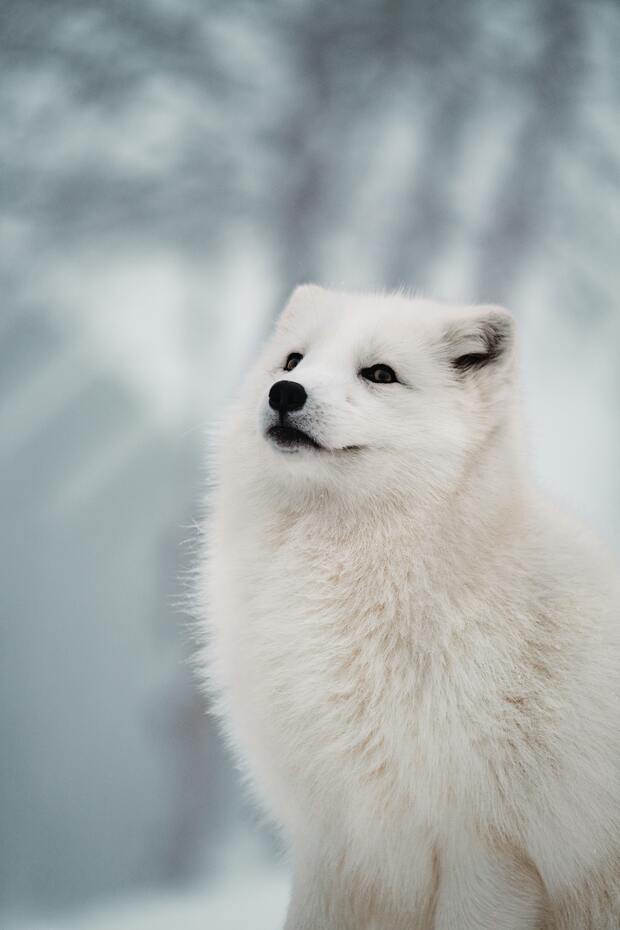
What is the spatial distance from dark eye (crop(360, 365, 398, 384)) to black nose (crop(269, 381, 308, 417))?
175 mm

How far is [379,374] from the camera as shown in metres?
1.40

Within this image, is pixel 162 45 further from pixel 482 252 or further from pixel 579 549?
pixel 579 549

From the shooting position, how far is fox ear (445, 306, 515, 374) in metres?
1.40

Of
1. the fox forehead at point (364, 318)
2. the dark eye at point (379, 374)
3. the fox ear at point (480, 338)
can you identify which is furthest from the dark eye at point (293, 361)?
the fox ear at point (480, 338)

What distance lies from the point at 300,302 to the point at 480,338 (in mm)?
388

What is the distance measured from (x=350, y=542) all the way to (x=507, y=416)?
35 centimetres

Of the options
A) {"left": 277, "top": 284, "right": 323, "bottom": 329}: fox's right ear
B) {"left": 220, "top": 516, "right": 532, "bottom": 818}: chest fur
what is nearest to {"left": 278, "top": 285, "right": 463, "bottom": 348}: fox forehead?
{"left": 277, "top": 284, "right": 323, "bottom": 329}: fox's right ear

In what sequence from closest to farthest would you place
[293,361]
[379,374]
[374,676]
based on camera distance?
[374,676], [379,374], [293,361]

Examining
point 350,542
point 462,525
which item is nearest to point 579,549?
point 462,525

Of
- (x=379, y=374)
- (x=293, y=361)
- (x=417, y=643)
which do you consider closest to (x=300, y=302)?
(x=293, y=361)

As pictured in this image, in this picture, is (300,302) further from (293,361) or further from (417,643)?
(417,643)

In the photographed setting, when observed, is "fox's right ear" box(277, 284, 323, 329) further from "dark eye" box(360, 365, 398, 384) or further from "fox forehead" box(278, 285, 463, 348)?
"dark eye" box(360, 365, 398, 384)

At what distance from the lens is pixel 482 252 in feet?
7.26

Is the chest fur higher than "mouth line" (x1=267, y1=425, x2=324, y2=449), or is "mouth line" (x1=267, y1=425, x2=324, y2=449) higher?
"mouth line" (x1=267, y1=425, x2=324, y2=449)
